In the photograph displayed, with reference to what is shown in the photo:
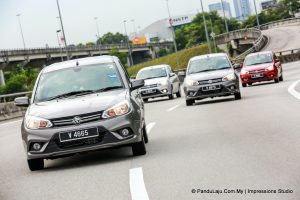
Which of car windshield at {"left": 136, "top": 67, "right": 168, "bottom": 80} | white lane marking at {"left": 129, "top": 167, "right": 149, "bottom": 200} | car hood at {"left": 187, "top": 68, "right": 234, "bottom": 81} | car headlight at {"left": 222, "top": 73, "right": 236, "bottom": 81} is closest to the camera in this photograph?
white lane marking at {"left": 129, "top": 167, "right": 149, "bottom": 200}

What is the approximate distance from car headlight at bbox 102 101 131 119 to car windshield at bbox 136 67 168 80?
21351mm

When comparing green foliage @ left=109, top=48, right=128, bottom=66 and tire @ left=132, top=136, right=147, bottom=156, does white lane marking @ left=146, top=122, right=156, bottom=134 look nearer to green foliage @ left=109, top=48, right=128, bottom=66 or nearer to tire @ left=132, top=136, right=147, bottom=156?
tire @ left=132, top=136, right=147, bottom=156

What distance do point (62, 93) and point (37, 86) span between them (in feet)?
2.04

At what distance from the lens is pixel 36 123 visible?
32.9 ft

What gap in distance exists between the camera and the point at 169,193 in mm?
7090

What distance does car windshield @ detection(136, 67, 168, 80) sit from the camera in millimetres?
31656

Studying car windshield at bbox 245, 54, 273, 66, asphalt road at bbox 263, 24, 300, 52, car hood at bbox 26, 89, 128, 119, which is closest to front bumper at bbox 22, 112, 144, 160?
car hood at bbox 26, 89, 128, 119

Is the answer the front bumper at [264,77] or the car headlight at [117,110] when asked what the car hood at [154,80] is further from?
the car headlight at [117,110]

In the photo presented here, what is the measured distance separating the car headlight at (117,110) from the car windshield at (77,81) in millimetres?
900

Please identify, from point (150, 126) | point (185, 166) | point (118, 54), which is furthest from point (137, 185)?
point (118, 54)

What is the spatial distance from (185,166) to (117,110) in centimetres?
153

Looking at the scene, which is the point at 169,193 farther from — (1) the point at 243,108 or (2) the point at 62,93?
(1) the point at 243,108

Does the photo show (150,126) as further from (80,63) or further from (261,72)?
(261,72)

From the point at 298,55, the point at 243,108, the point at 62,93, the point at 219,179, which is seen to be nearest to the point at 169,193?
the point at 219,179
